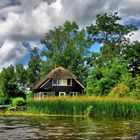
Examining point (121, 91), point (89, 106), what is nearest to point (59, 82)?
point (121, 91)

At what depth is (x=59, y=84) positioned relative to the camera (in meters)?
82.1

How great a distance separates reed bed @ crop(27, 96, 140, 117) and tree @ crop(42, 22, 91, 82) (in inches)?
1678

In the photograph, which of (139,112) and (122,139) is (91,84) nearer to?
(139,112)

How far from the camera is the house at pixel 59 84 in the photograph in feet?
265

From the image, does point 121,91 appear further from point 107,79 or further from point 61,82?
point 61,82

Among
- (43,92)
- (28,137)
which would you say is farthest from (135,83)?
(28,137)

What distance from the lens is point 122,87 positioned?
51500mm

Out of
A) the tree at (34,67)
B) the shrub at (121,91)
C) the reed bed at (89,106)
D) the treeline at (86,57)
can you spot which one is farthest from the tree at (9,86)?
the shrub at (121,91)

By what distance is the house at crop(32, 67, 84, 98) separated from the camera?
80.7 m

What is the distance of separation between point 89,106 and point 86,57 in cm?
4961

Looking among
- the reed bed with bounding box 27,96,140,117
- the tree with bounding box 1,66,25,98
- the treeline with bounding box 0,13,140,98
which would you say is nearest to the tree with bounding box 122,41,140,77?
the treeline with bounding box 0,13,140,98

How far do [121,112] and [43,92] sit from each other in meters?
41.0

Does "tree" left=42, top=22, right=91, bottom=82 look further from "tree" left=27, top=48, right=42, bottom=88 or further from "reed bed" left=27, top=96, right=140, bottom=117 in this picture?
"reed bed" left=27, top=96, right=140, bottom=117

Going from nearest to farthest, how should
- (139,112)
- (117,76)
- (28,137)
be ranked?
(28,137) → (139,112) → (117,76)
